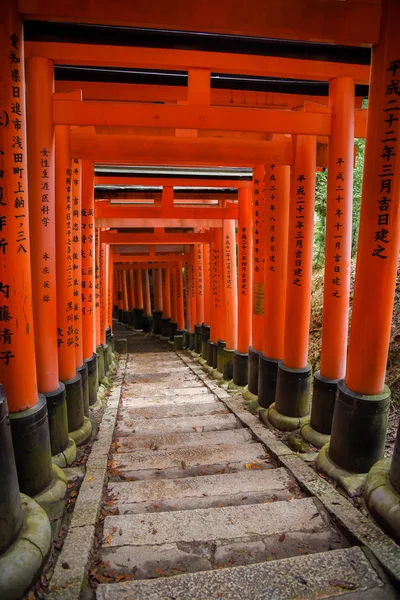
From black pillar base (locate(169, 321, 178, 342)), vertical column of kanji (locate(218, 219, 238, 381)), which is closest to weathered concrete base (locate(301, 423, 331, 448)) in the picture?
vertical column of kanji (locate(218, 219, 238, 381))

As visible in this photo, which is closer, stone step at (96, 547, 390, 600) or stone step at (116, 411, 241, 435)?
stone step at (96, 547, 390, 600)

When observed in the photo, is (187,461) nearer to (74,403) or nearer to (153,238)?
(74,403)

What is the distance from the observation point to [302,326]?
4.75 metres

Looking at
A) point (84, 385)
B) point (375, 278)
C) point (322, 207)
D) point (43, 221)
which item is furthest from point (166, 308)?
point (375, 278)

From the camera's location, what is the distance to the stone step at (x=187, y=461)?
379 centimetres

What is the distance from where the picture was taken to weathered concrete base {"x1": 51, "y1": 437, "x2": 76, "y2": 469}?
3793mm

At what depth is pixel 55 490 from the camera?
3.21 meters

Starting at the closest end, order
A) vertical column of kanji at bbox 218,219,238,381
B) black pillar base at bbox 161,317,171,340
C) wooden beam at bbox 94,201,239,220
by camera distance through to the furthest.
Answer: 1. wooden beam at bbox 94,201,239,220
2. vertical column of kanji at bbox 218,219,238,381
3. black pillar base at bbox 161,317,171,340

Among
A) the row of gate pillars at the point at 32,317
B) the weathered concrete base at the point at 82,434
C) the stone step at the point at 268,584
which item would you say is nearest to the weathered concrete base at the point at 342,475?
the stone step at the point at 268,584

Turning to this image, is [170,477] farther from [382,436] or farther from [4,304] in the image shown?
[4,304]

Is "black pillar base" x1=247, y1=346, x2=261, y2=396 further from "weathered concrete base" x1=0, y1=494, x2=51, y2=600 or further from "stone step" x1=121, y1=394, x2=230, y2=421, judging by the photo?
"weathered concrete base" x1=0, y1=494, x2=51, y2=600

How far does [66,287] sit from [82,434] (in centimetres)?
169

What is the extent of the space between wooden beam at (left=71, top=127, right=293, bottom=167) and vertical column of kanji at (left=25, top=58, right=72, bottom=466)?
28.6 inches

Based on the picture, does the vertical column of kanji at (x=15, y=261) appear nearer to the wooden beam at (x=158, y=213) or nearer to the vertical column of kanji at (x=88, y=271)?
the vertical column of kanji at (x=88, y=271)
